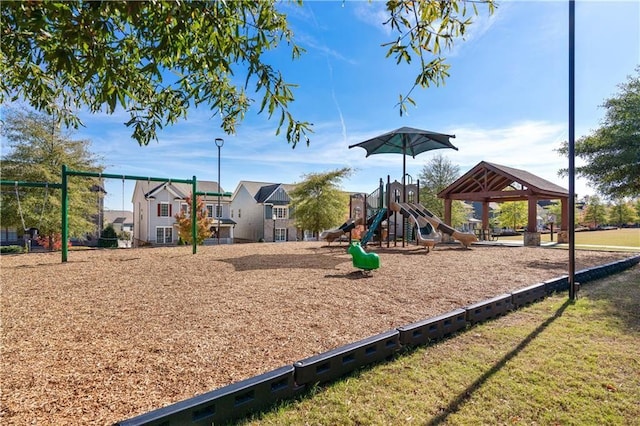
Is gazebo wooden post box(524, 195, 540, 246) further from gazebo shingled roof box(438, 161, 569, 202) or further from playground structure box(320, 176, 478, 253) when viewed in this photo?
playground structure box(320, 176, 478, 253)

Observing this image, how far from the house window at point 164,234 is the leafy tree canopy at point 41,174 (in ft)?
42.8

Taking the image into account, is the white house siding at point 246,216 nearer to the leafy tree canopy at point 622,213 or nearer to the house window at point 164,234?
the house window at point 164,234

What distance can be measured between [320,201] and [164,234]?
1665 centimetres

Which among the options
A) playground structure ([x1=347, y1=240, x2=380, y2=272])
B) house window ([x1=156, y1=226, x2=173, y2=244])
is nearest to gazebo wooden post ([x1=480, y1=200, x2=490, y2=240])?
playground structure ([x1=347, y1=240, x2=380, y2=272])

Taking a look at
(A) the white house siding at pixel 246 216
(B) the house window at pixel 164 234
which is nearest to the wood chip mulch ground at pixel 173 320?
(B) the house window at pixel 164 234

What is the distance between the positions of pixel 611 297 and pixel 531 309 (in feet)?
7.11

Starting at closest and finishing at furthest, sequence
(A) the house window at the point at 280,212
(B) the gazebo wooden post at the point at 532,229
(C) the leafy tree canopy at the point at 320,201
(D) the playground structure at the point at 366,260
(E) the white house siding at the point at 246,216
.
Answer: (D) the playground structure at the point at 366,260
(B) the gazebo wooden post at the point at 532,229
(C) the leafy tree canopy at the point at 320,201
(A) the house window at the point at 280,212
(E) the white house siding at the point at 246,216

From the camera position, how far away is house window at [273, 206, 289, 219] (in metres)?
37.5

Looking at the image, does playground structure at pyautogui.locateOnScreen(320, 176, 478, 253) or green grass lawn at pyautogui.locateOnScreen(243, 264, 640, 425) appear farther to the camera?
playground structure at pyautogui.locateOnScreen(320, 176, 478, 253)

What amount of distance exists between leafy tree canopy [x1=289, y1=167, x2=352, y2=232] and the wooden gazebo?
32.9 feet

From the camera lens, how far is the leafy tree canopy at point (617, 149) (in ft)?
37.4

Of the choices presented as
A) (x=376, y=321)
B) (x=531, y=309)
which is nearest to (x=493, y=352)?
(x=376, y=321)

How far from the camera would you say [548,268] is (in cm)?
894

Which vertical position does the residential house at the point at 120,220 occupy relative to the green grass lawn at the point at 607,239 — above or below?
above
